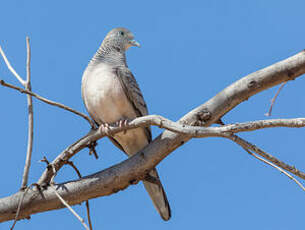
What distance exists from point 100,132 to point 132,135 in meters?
1.19

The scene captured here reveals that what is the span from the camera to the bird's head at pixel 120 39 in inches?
243

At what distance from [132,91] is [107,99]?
13.3 inches

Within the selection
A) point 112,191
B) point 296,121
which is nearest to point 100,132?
point 112,191

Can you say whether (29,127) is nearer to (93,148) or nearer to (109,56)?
(93,148)

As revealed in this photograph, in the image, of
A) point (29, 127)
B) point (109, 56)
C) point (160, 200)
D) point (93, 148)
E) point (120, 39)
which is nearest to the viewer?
point (29, 127)

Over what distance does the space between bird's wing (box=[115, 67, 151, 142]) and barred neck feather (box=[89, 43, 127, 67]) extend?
9.8 inches

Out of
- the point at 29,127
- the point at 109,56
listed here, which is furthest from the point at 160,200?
the point at 109,56

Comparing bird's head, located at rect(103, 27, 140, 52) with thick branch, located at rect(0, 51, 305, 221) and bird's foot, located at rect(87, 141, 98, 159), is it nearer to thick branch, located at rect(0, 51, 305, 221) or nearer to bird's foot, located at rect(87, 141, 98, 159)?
bird's foot, located at rect(87, 141, 98, 159)

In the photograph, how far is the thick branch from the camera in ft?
13.1

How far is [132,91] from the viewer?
210 inches

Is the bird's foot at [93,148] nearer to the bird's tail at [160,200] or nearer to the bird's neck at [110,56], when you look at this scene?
the bird's tail at [160,200]

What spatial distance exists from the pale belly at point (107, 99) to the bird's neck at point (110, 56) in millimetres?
274

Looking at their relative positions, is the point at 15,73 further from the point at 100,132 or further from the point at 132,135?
the point at 132,135

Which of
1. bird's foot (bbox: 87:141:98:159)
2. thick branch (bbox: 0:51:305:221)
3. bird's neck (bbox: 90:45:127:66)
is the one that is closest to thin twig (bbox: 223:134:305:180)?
thick branch (bbox: 0:51:305:221)
